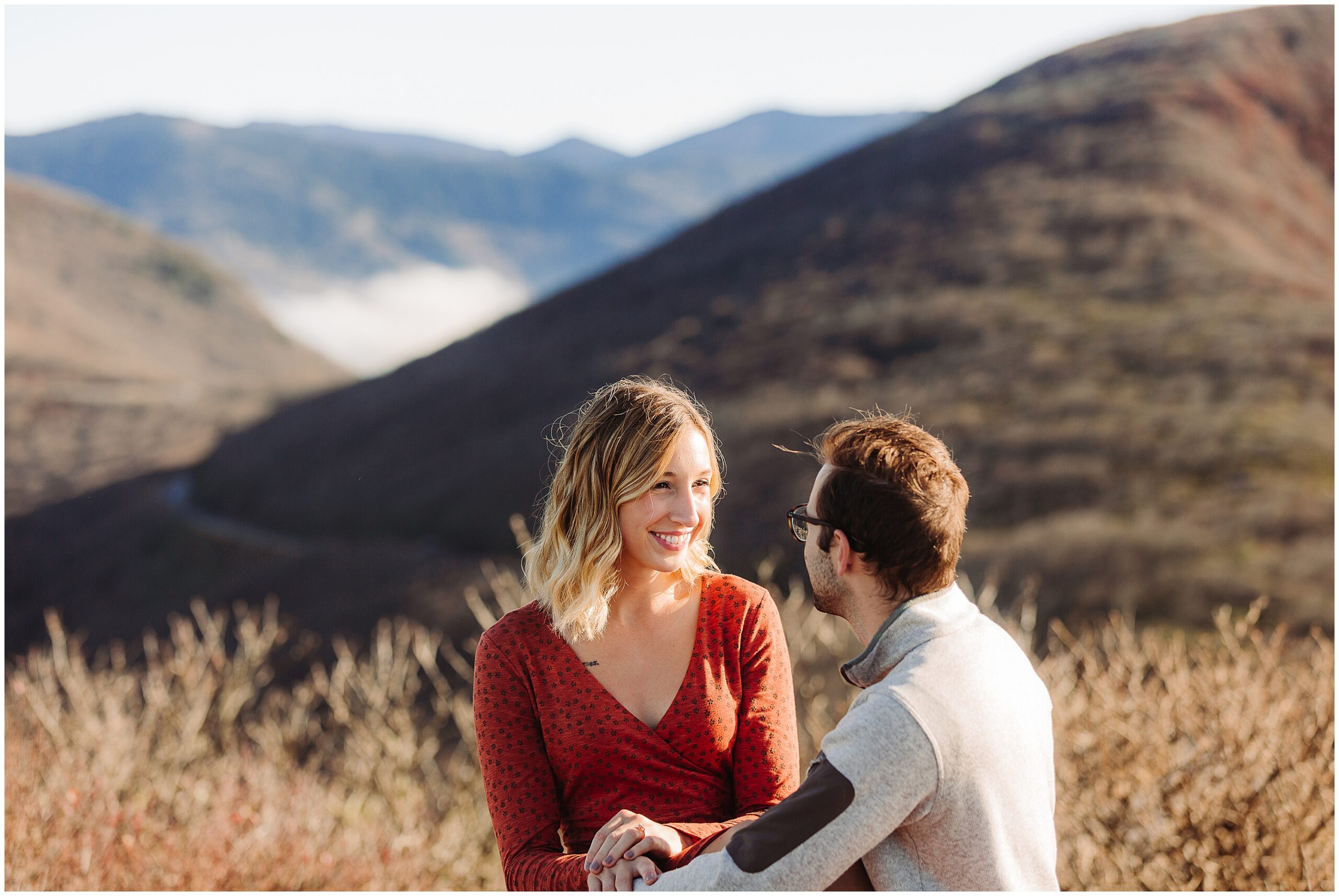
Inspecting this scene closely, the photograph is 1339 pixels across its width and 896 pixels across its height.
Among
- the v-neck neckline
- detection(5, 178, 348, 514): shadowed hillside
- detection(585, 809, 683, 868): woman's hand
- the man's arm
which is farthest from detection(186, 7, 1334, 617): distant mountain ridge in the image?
the man's arm

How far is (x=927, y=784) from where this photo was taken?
219 cm

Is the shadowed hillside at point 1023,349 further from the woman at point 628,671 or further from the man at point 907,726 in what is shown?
the man at point 907,726

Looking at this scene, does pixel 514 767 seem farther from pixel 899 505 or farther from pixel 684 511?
pixel 899 505

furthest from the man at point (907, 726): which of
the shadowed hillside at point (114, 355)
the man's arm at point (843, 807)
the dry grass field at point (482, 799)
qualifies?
the shadowed hillside at point (114, 355)

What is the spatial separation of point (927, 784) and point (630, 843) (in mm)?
777

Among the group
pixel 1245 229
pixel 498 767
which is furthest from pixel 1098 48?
pixel 498 767

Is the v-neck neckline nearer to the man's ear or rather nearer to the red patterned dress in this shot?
the red patterned dress

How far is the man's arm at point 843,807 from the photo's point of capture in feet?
7.15

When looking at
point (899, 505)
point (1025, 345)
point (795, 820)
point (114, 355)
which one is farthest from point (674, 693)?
point (114, 355)

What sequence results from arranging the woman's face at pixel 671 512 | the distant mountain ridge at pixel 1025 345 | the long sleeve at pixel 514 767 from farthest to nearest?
1. the distant mountain ridge at pixel 1025 345
2. the woman's face at pixel 671 512
3. the long sleeve at pixel 514 767

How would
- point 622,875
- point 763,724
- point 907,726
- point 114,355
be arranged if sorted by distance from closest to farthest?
point 907,726 → point 622,875 → point 763,724 → point 114,355

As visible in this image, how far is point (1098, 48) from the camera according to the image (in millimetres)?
47281

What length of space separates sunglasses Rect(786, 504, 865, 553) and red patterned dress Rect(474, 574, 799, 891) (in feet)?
1.49

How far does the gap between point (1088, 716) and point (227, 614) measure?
2693 cm
